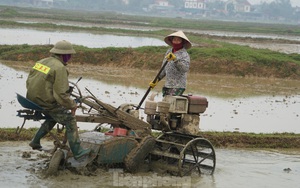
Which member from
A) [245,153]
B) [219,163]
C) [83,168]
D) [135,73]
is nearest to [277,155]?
[245,153]

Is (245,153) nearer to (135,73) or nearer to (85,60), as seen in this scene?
(135,73)

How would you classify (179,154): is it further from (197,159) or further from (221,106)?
(221,106)

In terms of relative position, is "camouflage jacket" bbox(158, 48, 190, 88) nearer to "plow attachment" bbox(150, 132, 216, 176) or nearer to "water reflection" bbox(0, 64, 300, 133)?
"plow attachment" bbox(150, 132, 216, 176)

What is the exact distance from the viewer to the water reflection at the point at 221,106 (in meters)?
13.3

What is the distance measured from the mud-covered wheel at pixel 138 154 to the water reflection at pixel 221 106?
12.0ft

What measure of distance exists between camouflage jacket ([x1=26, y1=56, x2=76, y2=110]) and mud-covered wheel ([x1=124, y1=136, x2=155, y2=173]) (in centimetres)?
114

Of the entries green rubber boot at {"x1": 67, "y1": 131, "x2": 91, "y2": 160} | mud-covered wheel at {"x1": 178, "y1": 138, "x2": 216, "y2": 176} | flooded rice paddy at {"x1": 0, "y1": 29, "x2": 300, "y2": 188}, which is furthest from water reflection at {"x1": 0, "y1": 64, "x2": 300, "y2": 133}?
green rubber boot at {"x1": 67, "y1": 131, "x2": 91, "y2": 160}

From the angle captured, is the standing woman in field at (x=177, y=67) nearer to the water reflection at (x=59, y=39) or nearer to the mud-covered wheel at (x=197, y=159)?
the mud-covered wheel at (x=197, y=159)

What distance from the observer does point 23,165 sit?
802cm

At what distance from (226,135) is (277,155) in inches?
43.8

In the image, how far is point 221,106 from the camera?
54.0 ft

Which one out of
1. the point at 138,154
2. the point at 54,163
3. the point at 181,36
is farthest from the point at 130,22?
the point at 54,163

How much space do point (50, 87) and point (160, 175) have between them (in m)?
2.01

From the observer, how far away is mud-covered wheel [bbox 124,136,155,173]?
8.01 meters
